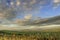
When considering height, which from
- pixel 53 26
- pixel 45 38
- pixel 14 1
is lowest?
pixel 45 38

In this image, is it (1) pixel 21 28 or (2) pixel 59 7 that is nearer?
(2) pixel 59 7

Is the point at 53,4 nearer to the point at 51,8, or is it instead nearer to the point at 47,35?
the point at 51,8

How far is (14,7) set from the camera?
1275 mm

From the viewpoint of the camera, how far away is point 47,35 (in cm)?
128

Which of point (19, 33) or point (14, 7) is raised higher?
point (14, 7)

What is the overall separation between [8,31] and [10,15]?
18cm

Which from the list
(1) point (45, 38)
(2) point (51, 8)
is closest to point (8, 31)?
(1) point (45, 38)

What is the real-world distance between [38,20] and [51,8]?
165 mm

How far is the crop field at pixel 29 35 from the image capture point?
50.2 inches

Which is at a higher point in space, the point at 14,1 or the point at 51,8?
the point at 14,1

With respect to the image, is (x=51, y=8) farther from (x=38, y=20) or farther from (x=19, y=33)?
(x=19, y=33)

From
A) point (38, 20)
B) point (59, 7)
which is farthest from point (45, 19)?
point (59, 7)

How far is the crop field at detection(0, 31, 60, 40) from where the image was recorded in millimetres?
1275

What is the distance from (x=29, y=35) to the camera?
4.30 ft
